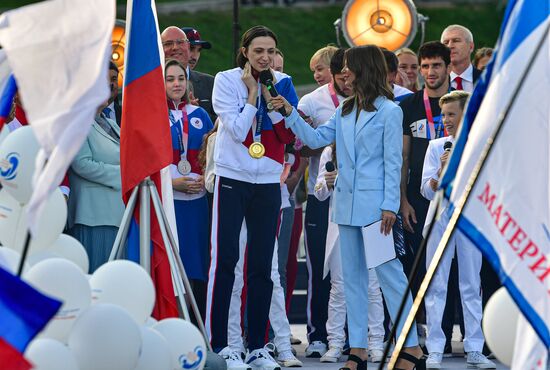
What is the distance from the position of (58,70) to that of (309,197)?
5252 millimetres

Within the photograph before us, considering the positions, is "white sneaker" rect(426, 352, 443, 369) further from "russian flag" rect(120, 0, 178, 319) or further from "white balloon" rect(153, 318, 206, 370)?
"white balloon" rect(153, 318, 206, 370)

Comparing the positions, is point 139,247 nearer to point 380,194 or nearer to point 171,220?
point 171,220

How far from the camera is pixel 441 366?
9055 millimetres

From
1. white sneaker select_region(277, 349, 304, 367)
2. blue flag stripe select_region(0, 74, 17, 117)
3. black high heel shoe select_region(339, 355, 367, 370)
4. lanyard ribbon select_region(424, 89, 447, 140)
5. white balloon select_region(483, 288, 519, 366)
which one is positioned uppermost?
blue flag stripe select_region(0, 74, 17, 117)

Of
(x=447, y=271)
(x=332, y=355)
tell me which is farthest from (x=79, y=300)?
(x=447, y=271)

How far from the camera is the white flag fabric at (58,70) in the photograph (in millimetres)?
4586

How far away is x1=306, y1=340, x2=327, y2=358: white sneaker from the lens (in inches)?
378

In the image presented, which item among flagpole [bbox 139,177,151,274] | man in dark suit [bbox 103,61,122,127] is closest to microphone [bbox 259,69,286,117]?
man in dark suit [bbox 103,61,122,127]

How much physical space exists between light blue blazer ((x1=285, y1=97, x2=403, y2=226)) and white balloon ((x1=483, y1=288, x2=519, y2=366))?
259cm

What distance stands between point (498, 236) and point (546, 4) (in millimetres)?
826

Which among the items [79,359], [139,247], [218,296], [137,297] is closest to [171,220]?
[139,247]

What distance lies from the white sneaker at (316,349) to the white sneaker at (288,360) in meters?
0.54

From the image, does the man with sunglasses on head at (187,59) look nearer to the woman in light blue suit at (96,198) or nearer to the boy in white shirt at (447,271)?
the woman in light blue suit at (96,198)

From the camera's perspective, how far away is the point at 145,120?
7.55m
